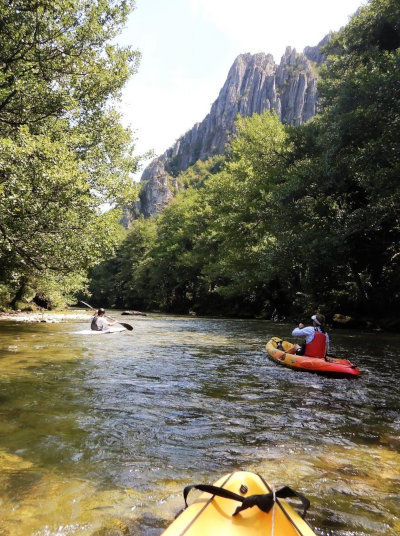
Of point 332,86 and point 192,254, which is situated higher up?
point 332,86

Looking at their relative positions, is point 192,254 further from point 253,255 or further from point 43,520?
point 43,520

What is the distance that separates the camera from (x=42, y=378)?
7367mm

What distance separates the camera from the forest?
37.6 feet

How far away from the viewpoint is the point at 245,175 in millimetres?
29688

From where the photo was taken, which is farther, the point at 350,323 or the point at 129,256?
the point at 129,256

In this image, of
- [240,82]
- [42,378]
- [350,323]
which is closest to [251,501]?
[42,378]

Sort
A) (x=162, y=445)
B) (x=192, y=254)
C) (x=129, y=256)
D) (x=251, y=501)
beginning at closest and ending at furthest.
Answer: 1. (x=251, y=501)
2. (x=162, y=445)
3. (x=192, y=254)
4. (x=129, y=256)

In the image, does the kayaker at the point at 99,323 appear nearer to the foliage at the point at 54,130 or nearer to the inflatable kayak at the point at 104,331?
the inflatable kayak at the point at 104,331

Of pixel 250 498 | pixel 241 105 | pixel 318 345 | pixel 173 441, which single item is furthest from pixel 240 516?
pixel 241 105

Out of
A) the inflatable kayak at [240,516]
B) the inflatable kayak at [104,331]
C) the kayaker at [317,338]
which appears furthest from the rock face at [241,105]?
the inflatable kayak at [240,516]

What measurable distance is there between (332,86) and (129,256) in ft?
149

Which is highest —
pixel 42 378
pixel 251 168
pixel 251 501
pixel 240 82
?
pixel 240 82

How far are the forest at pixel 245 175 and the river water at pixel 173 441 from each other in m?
5.01

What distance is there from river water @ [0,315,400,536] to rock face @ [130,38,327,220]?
100532 mm
